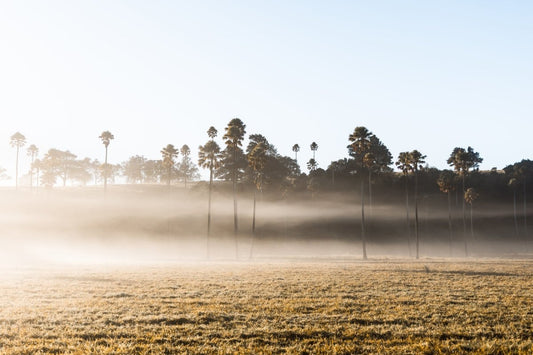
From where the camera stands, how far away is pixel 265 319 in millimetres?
16500

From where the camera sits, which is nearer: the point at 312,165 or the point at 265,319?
the point at 265,319

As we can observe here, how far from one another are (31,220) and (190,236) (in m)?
41.0

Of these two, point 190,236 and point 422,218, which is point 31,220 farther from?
point 422,218

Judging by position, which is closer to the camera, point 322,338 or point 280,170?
point 322,338

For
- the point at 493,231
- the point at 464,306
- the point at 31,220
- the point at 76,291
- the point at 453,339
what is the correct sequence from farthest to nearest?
the point at 493,231, the point at 31,220, the point at 76,291, the point at 464,306, the point at 453,339

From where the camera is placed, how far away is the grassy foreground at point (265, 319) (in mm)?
12641

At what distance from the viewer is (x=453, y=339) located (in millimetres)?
13516

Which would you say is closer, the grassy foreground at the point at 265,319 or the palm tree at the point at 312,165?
the grassy foreground at the point at 265,319

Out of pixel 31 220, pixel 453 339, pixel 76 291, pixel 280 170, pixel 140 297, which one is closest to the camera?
pixel 453 339

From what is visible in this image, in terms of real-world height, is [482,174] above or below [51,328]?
above

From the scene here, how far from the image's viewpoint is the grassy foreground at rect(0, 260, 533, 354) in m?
12.6

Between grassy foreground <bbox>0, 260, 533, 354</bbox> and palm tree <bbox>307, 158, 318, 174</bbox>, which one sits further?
palm tree <bbox>307, 158, 318, 174</bbox>

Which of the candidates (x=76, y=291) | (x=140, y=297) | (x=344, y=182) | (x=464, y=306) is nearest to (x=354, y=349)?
(x=464, y=306)

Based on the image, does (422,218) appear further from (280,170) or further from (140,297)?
(140,297)
